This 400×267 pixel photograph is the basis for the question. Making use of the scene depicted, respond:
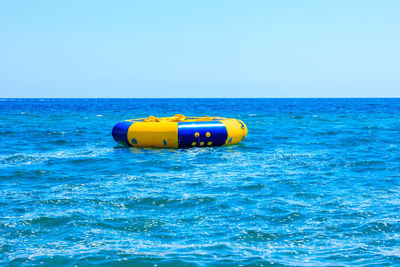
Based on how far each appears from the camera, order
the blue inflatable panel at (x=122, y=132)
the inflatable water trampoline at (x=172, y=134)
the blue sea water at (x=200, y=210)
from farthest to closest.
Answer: the blue inflatable panel at (x=122, y=132) → the inflatable water trampoline at (x=172, y=134) → the blue sea water at (x=200, y=210)

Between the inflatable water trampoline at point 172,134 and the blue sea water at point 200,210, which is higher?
the inflatable water trampoline at point 172,134

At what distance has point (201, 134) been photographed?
14062mm

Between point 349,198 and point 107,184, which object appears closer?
point 349,198

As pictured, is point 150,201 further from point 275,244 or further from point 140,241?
point 275,244

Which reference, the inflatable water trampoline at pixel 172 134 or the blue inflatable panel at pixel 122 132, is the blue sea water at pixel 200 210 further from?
the blue inflatable panel at pixel 122 132

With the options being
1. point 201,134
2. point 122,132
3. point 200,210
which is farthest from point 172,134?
point 200,210

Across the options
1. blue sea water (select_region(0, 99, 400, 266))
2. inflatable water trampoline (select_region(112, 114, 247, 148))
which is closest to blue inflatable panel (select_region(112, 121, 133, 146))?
inflatable water trampoline (select_region(112, 114, 247, 148))

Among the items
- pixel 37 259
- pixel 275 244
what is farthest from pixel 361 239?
pixel 37 259

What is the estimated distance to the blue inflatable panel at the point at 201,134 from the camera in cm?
1388

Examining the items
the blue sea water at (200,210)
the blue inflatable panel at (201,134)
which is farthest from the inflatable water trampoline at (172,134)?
→ the blue sea water at (200,210)

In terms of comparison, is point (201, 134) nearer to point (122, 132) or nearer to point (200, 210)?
point (122, 132)

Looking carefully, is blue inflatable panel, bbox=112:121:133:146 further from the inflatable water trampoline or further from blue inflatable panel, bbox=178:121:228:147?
blue inflatable panel, bbox=178:121:228:147

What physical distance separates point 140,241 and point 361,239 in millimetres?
2825

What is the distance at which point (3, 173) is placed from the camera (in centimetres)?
1013
